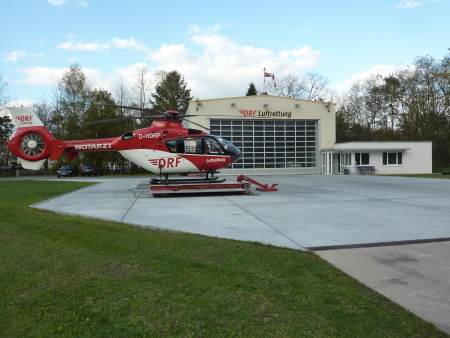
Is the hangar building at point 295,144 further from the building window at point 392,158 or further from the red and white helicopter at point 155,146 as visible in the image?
the red and white helicopter at point 155,146

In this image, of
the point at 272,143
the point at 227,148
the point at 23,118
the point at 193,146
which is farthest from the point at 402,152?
the point at 23,118

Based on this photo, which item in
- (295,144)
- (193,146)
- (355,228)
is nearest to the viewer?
(355,228)

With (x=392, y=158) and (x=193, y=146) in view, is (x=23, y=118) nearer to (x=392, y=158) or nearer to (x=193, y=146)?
(x=193, y=146)

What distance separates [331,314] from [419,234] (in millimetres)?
3992

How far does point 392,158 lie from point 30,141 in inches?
1202

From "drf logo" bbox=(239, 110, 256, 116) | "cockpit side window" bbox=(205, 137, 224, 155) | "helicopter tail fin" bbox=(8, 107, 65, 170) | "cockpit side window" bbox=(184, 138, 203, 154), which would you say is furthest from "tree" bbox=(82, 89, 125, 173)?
"cockpit side window" bbox=(205, 137, 224, 155)

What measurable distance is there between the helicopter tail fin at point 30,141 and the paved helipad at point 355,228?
12.9 ft

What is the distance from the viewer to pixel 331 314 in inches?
110

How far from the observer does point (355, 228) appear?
6.29 meters

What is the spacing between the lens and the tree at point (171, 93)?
4931cm

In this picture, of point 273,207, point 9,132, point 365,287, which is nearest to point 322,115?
point 273,207

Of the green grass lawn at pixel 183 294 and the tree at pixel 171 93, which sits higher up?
the tree at pixel 171 93

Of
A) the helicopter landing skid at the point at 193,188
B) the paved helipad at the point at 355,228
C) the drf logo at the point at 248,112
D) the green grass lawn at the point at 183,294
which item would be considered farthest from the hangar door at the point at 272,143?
the green grass lawn at the point at 183,294

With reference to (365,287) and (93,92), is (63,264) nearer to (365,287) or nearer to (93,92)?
(365,287)
